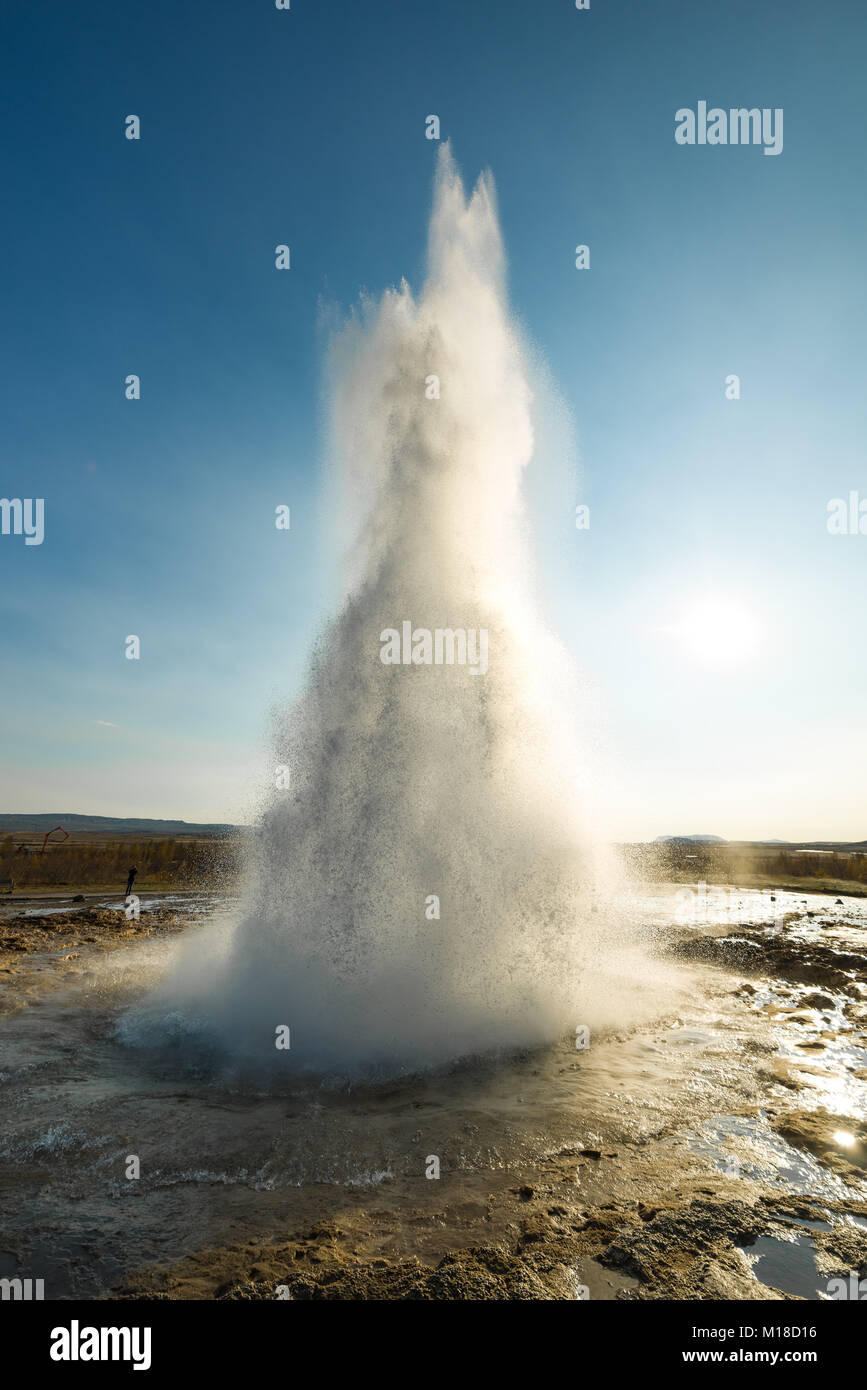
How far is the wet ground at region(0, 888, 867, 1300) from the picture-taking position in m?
5.22

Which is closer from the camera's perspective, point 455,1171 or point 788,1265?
point 788,1265

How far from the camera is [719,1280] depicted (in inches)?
199

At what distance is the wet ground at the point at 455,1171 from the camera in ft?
17.1

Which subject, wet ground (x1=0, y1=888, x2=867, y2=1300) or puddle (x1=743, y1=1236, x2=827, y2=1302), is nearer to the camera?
puddle (x1=743, y1=1236, x2=827, y2=1302)

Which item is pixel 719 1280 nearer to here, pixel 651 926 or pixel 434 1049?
pixel 434 1049

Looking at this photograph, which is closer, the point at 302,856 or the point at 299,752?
the point at 302,856

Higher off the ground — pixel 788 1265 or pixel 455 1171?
pixel 788 1265

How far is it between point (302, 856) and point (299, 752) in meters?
2.56

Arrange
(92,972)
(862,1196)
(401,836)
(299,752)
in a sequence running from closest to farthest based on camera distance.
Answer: (862,1196) → (401,836) → (299,752) → (92,972)

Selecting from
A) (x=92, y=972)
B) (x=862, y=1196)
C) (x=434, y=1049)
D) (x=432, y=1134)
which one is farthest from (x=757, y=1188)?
(x=92, y=972)

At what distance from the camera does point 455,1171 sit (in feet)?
23.3

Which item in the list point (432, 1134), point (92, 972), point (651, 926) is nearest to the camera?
point (432, 1134)

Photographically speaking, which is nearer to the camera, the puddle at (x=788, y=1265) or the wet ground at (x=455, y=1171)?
the puddle at (x=788, y=1265)

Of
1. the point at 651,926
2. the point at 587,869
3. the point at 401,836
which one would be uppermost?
the point at 401,836
